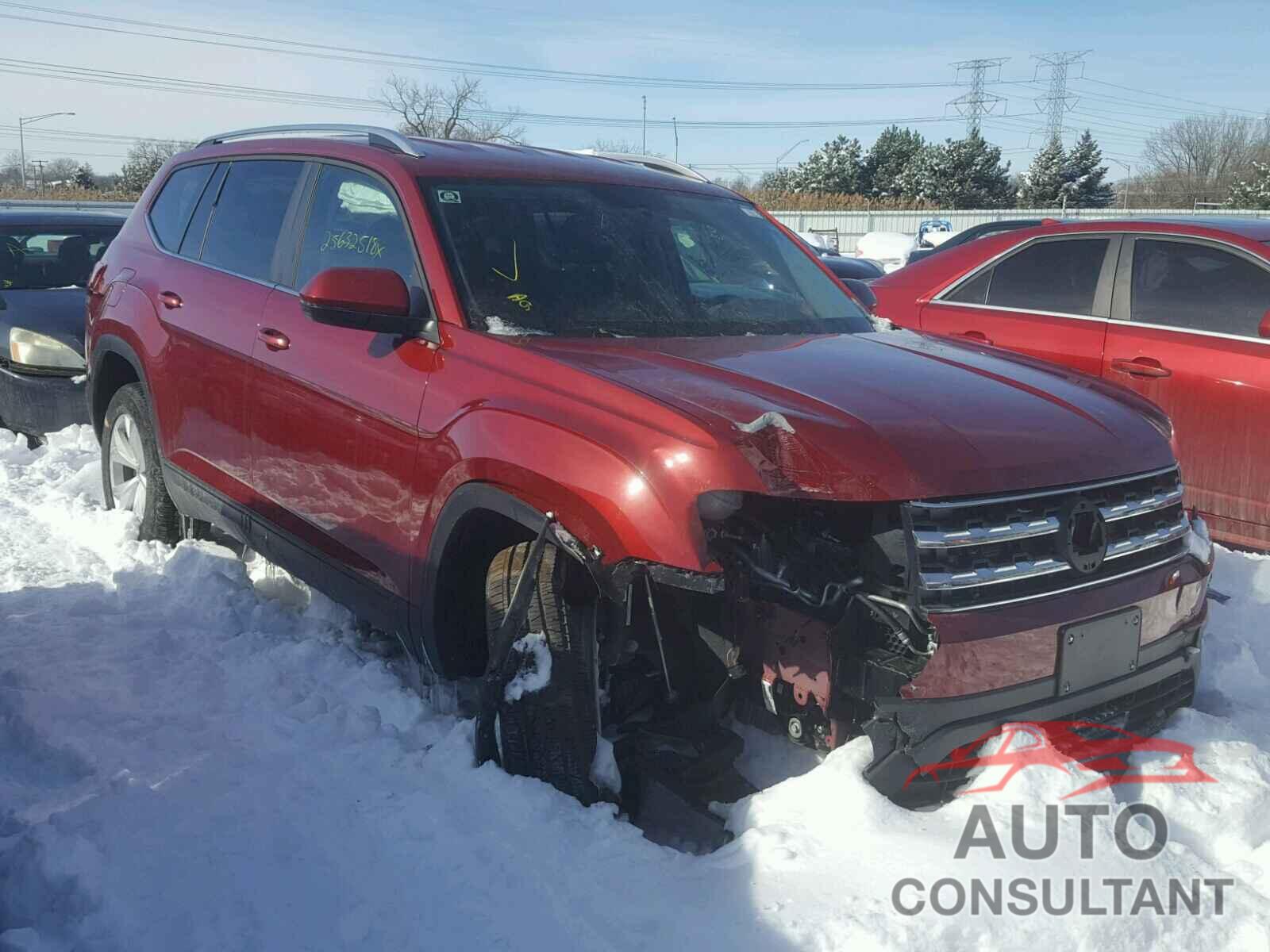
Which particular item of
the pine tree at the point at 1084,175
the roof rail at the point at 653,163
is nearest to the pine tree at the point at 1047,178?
the pine tree at the point at 1084,175

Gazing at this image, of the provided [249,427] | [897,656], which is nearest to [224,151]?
[249,427]

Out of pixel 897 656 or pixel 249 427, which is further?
pixel 249 427

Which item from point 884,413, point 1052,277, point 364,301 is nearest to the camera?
point 884,413

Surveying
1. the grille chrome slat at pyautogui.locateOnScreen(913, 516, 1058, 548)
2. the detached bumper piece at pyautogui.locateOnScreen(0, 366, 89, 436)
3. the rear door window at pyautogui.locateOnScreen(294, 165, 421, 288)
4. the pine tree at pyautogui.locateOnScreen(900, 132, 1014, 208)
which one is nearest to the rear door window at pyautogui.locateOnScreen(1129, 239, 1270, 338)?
the grille chrome slat at pyautogui.locateOnScreen(913, 516, 1058, 548)

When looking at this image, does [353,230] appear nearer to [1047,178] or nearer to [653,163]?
[653,163]

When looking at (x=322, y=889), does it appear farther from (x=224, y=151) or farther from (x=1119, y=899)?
(x=224, y=151)

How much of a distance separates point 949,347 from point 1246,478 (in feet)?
6.82

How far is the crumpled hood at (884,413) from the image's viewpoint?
275 centimetres

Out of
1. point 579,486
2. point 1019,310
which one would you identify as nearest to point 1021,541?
point 579,486

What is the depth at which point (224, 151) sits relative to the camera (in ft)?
16.9

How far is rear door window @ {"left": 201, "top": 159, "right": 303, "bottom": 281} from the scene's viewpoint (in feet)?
14.6

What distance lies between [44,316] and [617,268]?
17.5ft

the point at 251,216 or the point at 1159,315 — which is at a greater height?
the point at 251,216

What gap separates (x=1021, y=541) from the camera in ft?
9.50
